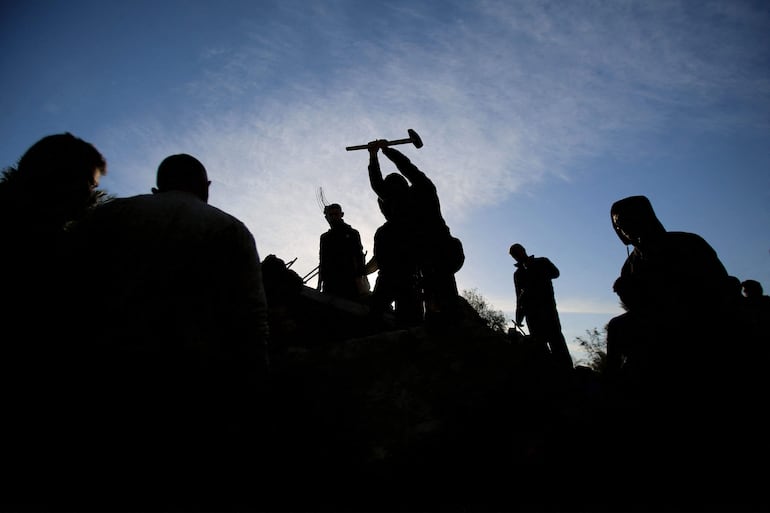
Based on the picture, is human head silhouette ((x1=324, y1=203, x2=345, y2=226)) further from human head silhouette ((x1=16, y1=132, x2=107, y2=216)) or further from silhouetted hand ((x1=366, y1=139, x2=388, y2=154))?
human head silhouette ((x1=16, y1=132, x2=107, y2=216))

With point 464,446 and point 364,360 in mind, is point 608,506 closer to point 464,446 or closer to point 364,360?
point 464,446

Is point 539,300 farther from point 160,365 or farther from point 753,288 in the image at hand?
point 160,365

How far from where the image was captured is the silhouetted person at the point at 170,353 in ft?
4.05

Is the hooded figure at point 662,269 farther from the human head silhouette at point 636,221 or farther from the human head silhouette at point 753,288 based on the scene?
the human head silhouette at point 753,288

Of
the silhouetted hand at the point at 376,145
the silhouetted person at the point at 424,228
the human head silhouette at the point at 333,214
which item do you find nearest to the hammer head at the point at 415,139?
the silhouetted hand at the point at 376,145

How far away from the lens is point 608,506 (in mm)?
1789

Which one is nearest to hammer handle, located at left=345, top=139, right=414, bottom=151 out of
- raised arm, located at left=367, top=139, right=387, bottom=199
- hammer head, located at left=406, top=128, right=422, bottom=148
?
hammer head, located at left=406, top=128, right=422, bottom=148

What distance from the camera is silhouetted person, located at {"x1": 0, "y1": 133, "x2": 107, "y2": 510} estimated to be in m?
1.22

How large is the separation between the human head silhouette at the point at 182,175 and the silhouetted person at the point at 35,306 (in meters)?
0.37

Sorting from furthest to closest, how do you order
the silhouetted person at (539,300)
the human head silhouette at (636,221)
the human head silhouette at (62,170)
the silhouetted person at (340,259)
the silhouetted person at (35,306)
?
1. the silhouetted person at (340,259)
2. the silhouetted person at (539,300)
3. the human head silhouette at (636,221)
4. the human head silhouette at (62,170)
5. the silhouetted person at (35,306)

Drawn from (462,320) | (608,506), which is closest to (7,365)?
(462,320)

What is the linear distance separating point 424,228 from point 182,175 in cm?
228

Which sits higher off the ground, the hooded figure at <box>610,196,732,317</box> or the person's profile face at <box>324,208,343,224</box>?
the person's profile face at <box>324,208,343,224</box>

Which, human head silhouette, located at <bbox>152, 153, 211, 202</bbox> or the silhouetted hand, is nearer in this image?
human head silhouette, located at <bbox>152, 153, 211, 202</bbox>
